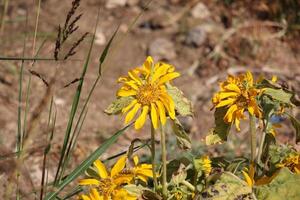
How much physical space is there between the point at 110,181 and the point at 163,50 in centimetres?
228

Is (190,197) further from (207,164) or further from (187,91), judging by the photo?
(187,91)

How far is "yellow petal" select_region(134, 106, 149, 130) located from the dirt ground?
1.55 m

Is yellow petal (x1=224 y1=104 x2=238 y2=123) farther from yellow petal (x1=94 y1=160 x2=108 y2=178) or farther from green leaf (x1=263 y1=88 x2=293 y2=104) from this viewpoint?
yellow petal (x1=94 y1=160 x2=108 y2=178)

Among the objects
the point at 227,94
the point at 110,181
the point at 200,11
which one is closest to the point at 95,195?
the point at 110,181

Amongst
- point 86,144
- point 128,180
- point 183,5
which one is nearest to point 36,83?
point 86,144

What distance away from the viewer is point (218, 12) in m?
4.16

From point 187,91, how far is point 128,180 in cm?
198

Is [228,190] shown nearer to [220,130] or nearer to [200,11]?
[220,130]

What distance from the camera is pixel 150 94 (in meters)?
1.58

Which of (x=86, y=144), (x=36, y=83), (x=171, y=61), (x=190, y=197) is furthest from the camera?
(x=171, y=61)

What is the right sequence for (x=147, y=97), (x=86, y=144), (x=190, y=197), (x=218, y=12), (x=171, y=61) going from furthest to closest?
(x=218, y=12) < (x=171, y=61) < (x=86, y=144) < (x=190, y=197) < (x=147, y=97)

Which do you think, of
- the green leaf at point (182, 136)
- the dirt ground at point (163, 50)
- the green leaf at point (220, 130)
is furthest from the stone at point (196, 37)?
the green leaf at point (182, 136)

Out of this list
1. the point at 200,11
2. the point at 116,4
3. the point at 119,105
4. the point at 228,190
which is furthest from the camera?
the point at 116,4

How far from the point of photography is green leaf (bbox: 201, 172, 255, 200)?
1523mm
